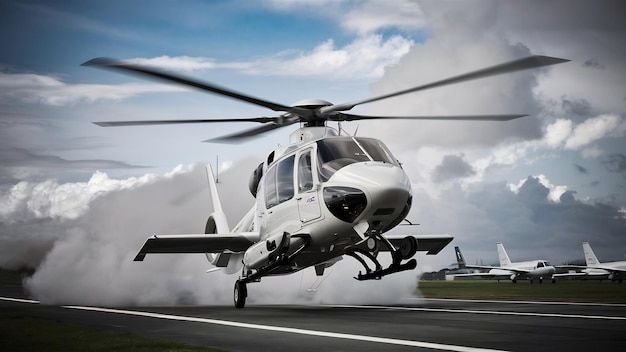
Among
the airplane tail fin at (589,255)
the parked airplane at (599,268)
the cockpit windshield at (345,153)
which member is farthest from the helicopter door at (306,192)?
the airplane tail fin at (589,255)

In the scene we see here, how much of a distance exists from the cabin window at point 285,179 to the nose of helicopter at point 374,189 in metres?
2.03

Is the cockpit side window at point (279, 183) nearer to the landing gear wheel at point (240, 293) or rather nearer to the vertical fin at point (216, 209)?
the landing gear wheel at point (240, 293)

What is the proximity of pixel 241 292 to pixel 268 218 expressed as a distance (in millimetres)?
2983

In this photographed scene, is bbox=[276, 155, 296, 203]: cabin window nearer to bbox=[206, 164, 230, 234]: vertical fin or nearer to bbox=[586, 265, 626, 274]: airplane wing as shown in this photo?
bbox=[206, 164, 230, 234]: vertical fin

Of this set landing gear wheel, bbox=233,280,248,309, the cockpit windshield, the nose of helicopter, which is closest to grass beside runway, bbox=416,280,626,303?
landing gear wheel, bbox=233,280,248,309

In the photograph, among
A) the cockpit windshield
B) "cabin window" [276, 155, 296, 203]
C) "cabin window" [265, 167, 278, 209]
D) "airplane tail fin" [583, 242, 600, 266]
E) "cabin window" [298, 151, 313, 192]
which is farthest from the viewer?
"airplane tail fin" [583, 242, 600, 266]

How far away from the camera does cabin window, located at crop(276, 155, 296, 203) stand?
1720 cm

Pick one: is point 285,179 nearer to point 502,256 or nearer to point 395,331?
point 395,331

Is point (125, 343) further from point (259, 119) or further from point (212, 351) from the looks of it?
point (259, 119)

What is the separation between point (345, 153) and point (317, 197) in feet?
4.14

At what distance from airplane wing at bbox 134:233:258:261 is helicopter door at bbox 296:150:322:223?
11.0ft

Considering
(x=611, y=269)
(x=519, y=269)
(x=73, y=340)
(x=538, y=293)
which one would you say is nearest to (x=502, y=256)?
(x=519, y=269)

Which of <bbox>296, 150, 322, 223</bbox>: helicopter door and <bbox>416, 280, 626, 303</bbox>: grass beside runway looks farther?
<bbox>416, 280, 626, 303</bbox>: grass beside runway

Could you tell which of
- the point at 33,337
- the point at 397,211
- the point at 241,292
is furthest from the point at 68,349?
the point at 241,292
